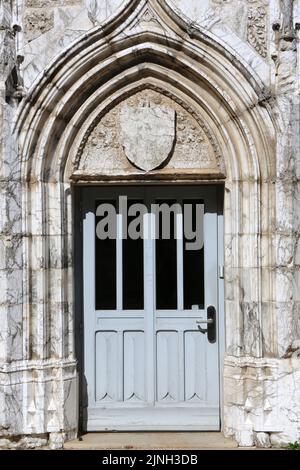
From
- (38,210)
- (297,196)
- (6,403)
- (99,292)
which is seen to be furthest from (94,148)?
(6,403)

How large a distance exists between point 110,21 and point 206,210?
72.4 inches

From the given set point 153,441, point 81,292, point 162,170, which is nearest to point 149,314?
point 81,292

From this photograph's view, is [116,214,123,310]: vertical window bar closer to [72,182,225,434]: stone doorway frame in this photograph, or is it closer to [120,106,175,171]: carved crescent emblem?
[72,182,225,434]: stone doorway frame

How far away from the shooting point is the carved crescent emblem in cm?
727

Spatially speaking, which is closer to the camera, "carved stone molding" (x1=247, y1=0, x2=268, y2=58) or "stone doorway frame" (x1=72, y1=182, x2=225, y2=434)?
"carved stone molding" (x1=247, y1=0, x2=268, y2=58)

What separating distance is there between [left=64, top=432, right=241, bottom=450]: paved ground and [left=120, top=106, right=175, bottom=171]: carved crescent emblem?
91.4 inches

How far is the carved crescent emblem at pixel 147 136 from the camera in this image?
7273 millimetres

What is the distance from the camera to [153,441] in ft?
23.5

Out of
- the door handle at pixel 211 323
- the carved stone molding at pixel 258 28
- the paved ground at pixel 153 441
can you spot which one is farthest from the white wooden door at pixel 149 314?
the carved stone molding at pixel 258 28

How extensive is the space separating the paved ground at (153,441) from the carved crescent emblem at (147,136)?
232cm

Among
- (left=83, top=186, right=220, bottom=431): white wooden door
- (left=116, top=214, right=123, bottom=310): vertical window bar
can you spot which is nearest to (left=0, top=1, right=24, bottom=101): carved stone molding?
(left=83, top=186, right=220, bottom=431): white wooden door

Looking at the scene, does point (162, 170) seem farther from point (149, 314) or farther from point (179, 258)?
point (149, 314)

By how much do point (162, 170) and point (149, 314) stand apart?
50.7 inches

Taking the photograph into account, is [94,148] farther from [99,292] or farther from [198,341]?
[198,341]
